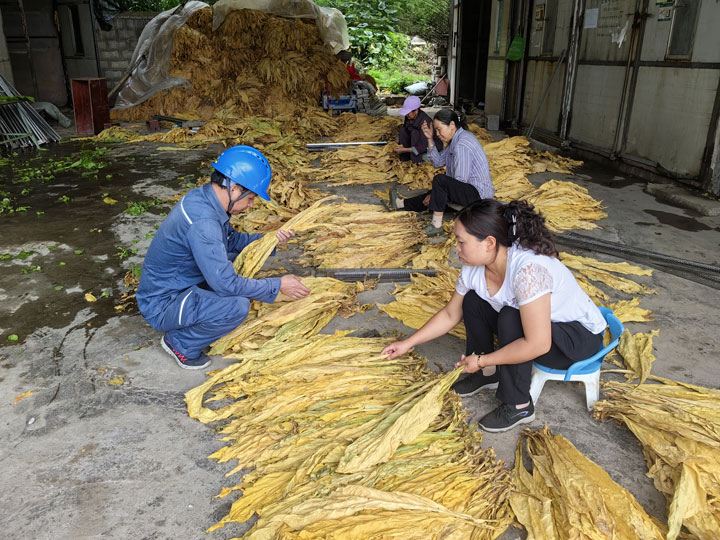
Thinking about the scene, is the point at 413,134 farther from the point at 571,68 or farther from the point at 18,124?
the point at 18,124

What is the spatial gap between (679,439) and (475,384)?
936 millimetres

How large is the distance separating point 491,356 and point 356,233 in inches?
106

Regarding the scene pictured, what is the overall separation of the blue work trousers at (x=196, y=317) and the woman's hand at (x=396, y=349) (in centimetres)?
91

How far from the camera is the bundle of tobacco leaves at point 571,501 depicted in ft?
6.40

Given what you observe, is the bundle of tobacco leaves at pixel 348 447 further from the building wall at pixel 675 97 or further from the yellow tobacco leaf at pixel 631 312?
the building wall at pixel 675 97

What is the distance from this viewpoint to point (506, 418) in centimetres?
259

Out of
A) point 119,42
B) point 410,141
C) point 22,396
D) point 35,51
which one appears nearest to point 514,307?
point 22,396

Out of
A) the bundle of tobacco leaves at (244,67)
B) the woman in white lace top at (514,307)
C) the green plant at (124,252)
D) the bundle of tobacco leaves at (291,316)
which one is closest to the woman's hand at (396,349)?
the woman in white lace top at (514,307)

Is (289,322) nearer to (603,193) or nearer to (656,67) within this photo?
(603,193)

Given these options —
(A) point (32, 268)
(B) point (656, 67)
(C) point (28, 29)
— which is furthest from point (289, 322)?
(C) point (28, 29)

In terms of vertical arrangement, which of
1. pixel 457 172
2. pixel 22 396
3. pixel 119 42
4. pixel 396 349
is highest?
pixel 119 42

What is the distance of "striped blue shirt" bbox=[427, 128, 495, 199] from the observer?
195 inches

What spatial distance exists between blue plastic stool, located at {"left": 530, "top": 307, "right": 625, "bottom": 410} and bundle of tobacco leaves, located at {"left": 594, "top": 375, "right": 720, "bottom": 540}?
0.08 meters

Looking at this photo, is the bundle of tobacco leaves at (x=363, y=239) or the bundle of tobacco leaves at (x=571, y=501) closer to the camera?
the bundle of tobacco leaves at (x=571, y=501)
